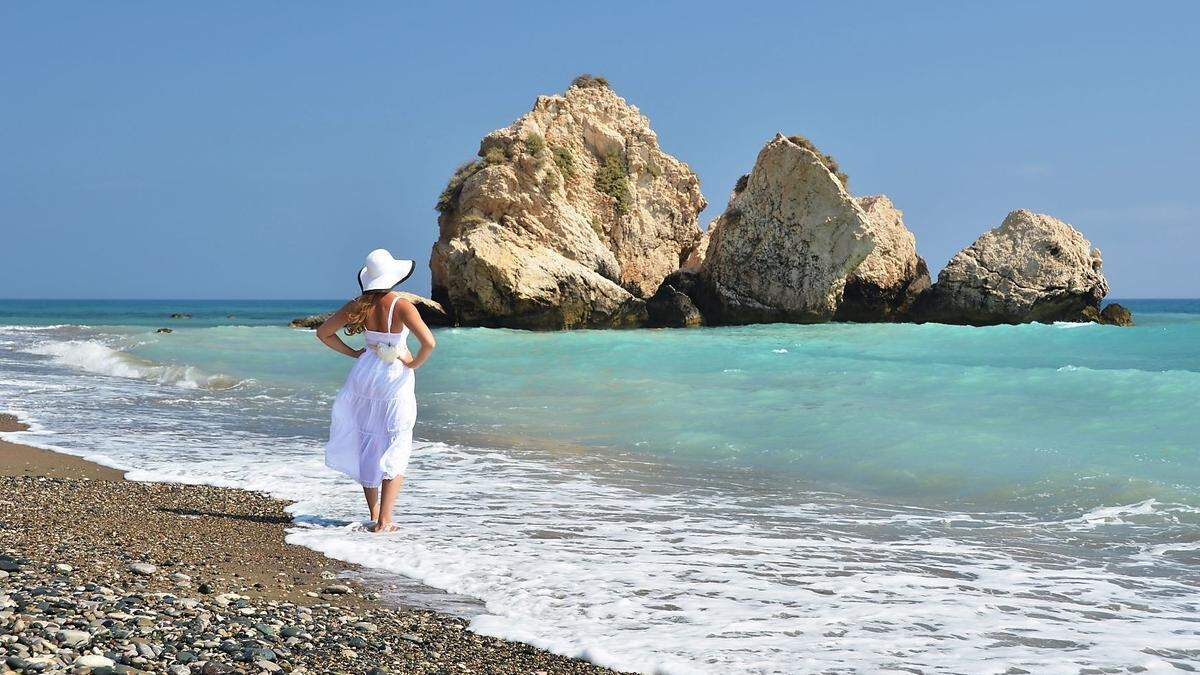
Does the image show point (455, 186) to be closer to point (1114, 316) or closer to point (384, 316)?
point (1114, 316)

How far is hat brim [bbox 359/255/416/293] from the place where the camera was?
20.2 ft

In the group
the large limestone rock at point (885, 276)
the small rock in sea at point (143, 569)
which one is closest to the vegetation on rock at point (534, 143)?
the large limestone rock at point (885, 276)

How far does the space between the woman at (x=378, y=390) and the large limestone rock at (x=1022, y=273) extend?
31886 mm

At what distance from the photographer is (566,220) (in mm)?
34000

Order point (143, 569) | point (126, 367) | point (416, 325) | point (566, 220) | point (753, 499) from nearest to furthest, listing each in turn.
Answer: point (143, 569) < point (416, 325) < point (753, 499) < point (126, 367) < point (566, 220)

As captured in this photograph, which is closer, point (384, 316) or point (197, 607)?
point (197, 607)

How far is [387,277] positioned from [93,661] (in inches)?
122

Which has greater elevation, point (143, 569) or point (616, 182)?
point (616, 182)

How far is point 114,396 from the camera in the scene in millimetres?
14133

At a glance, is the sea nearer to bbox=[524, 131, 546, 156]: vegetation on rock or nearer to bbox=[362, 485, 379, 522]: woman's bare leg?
bbox=[362, 485, 379, 522]: woman's bare leg

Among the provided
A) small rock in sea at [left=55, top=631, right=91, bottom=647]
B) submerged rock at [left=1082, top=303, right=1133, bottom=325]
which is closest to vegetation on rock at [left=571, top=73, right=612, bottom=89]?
submerged rock at [left=1082, top=303, right=1133, bottom=325]

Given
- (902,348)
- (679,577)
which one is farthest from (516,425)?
(902,348)

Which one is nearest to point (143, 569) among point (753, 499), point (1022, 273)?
point (753, 499)

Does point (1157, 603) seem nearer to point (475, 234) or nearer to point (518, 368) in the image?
point (518, 368)
